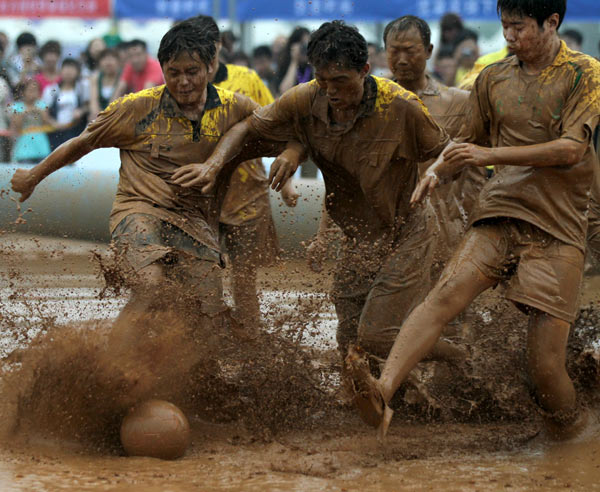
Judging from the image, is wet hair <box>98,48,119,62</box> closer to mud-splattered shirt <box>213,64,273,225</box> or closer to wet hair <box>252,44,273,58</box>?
wet hair <box>252,44,273,58</box>

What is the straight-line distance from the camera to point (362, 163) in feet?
19.2

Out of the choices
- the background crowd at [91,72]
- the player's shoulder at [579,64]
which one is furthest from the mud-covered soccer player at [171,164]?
the background crowd at [91,72]

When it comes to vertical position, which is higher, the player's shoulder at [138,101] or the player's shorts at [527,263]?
the player's shoulder at [138,101]

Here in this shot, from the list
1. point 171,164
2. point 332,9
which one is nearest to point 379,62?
point 332,9

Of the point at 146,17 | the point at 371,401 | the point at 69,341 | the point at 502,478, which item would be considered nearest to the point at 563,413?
the point at 502,478

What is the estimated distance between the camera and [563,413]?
5441 millimetres

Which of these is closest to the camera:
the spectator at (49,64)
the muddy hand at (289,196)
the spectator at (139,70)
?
the muddy hand at (289,196)

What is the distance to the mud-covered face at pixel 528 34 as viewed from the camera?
5199 mm

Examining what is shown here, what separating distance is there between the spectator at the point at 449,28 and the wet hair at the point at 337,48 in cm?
653

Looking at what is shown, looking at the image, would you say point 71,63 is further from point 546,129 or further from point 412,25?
point 546,129

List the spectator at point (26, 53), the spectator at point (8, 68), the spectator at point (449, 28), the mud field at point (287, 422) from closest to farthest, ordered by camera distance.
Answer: the mud field at point (287, 422)
the spectator at point (449, 28)
the spectator at point (8, 68)
the spectator at point (26, 53)

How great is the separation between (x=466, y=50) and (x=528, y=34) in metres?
6.43

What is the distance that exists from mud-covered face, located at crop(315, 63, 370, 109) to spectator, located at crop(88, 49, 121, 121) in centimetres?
777

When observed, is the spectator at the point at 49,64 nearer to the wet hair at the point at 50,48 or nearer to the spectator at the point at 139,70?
the wet hair at the point at 50,48
